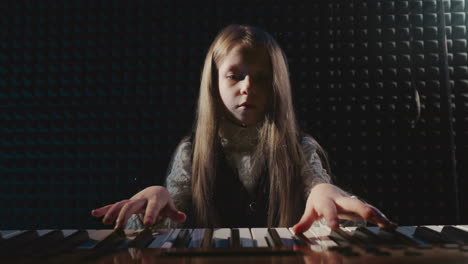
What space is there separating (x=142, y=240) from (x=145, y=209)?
0.19 meters

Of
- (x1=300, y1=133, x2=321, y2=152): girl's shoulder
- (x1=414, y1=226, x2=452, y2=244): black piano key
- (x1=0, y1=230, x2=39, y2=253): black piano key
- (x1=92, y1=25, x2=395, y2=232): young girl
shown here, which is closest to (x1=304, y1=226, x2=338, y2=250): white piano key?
(x1=414, y1=226, x2=452, y2=244): black piano key

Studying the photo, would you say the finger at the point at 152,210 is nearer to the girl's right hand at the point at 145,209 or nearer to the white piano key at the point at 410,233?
the girl's right hand at the point at 145,209

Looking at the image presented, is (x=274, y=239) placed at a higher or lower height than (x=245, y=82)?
lower

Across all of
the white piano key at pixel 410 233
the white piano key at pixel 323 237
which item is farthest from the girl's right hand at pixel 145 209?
the white piano key at pixel 410 233

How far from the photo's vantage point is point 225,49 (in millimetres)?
982

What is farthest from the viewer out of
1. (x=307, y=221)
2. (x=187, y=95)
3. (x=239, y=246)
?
(x=187, y=95)

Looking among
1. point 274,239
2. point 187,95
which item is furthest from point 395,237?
point 187,95

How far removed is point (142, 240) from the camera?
15.4 inches

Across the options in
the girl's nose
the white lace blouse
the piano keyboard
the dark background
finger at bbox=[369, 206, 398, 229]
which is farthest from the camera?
the dark background

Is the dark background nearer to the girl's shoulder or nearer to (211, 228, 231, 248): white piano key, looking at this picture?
the girl's shoulder

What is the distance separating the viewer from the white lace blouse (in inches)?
38.8

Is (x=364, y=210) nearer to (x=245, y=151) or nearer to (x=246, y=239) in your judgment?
(x=246, y=239)

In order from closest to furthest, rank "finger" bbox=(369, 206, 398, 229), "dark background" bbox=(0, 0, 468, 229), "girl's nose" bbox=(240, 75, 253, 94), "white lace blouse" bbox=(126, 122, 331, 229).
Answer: "finger" bbox=(369, 206, 398, 229) < "girl's nose" bbox=(240, 75, 253, 94) < "white lace blouse" bbox=(126, 122, 331, 229) < "dark background" bbox=(0, 0, 468, 229)

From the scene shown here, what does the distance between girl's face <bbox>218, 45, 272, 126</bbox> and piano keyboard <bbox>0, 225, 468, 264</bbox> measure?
20.2 inches
